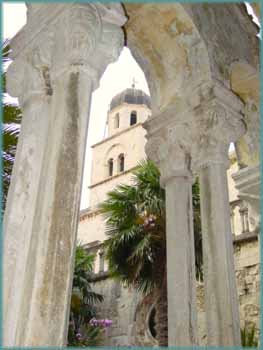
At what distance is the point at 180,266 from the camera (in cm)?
556

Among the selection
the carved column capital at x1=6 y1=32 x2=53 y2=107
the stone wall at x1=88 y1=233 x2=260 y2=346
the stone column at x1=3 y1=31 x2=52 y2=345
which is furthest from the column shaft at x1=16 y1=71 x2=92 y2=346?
the stone wall at x1=88 y1=233 x2=260 y2=346

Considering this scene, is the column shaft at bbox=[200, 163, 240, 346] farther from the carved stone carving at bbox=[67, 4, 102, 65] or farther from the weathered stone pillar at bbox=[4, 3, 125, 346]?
the carved stone carving at bbox=[67, 4, 102, 65]

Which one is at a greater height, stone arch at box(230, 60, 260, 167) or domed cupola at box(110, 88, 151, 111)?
domed cupola at box(110, 88, 151, 111)

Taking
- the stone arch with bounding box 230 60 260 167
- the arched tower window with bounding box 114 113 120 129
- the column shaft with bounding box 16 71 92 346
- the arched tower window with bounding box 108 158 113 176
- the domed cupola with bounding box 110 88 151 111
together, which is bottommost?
the column shaft with bounding box 16 71 92 346

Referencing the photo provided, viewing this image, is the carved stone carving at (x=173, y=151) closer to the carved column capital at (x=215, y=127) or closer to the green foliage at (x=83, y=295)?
the carved column capital at (x=215, y=127)

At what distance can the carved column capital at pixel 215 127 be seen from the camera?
5887 mm

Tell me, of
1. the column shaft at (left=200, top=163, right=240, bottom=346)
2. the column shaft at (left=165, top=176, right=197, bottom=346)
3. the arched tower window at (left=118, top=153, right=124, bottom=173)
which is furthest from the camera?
the arched tower window at (left=118, top=153, right=124, bottom=173)

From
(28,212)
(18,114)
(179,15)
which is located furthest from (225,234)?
(18,114)

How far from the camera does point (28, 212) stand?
3.97 meters

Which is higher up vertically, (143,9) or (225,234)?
(143,9)

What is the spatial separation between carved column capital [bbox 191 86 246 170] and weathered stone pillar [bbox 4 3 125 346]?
182 centimetres

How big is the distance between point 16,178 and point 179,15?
3320mm

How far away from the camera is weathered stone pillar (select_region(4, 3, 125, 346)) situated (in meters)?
3.16

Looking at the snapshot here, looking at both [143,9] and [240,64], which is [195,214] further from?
[143,9]
